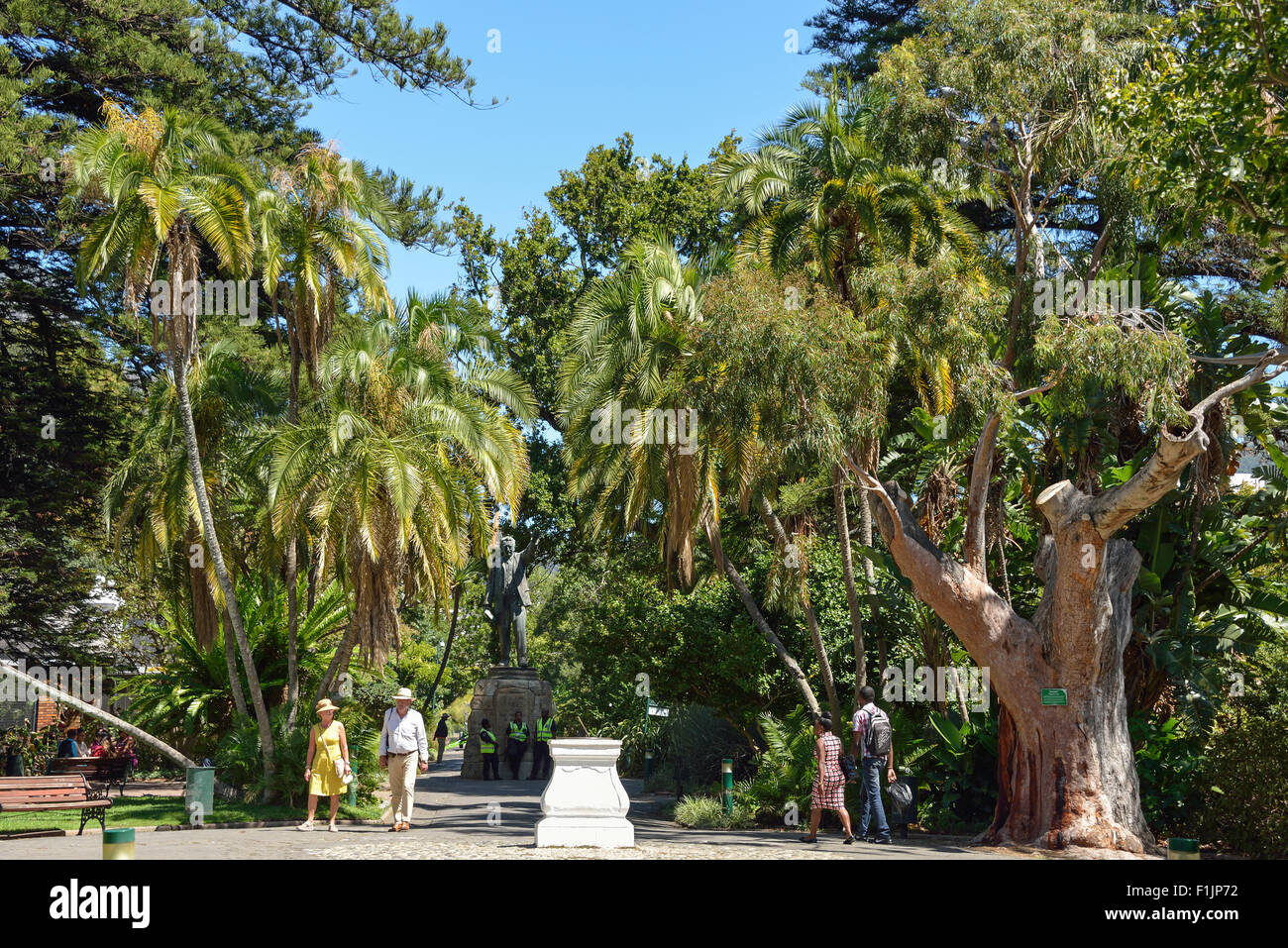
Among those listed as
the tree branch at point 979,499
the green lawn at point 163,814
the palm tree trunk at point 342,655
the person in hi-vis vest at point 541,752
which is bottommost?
Result: the person in hi-vis vest at point 541,752

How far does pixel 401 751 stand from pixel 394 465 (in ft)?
14.8

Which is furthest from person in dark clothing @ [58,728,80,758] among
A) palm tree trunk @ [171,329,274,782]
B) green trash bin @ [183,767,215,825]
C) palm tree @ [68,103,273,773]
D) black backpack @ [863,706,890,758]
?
black backpack @ [863,706,890,758]

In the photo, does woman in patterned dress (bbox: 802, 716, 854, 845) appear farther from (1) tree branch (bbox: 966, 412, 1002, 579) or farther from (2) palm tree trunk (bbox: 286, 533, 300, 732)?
(2) palm tree trunk (bbox: 286, 533, 300, 732)

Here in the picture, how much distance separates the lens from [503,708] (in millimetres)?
28344

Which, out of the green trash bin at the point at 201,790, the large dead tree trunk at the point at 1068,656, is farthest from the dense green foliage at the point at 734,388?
the green trash bin at the point at 201,790

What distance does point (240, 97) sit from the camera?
25.8m

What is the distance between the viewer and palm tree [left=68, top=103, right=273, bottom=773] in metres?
16.7

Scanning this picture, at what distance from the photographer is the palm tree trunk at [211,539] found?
17516 mm

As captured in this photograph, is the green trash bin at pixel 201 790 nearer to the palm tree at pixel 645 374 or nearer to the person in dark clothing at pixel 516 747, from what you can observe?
the palm tree at pixel 645 374

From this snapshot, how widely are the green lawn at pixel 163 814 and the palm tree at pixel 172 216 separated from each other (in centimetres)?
103

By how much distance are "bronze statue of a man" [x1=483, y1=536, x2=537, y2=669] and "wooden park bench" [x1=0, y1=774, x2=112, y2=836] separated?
16.5 metres

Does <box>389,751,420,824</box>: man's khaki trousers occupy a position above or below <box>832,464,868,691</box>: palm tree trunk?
below

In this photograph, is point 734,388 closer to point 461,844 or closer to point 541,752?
point 461,844

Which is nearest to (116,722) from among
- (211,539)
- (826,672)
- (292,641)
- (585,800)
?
(292,641)
